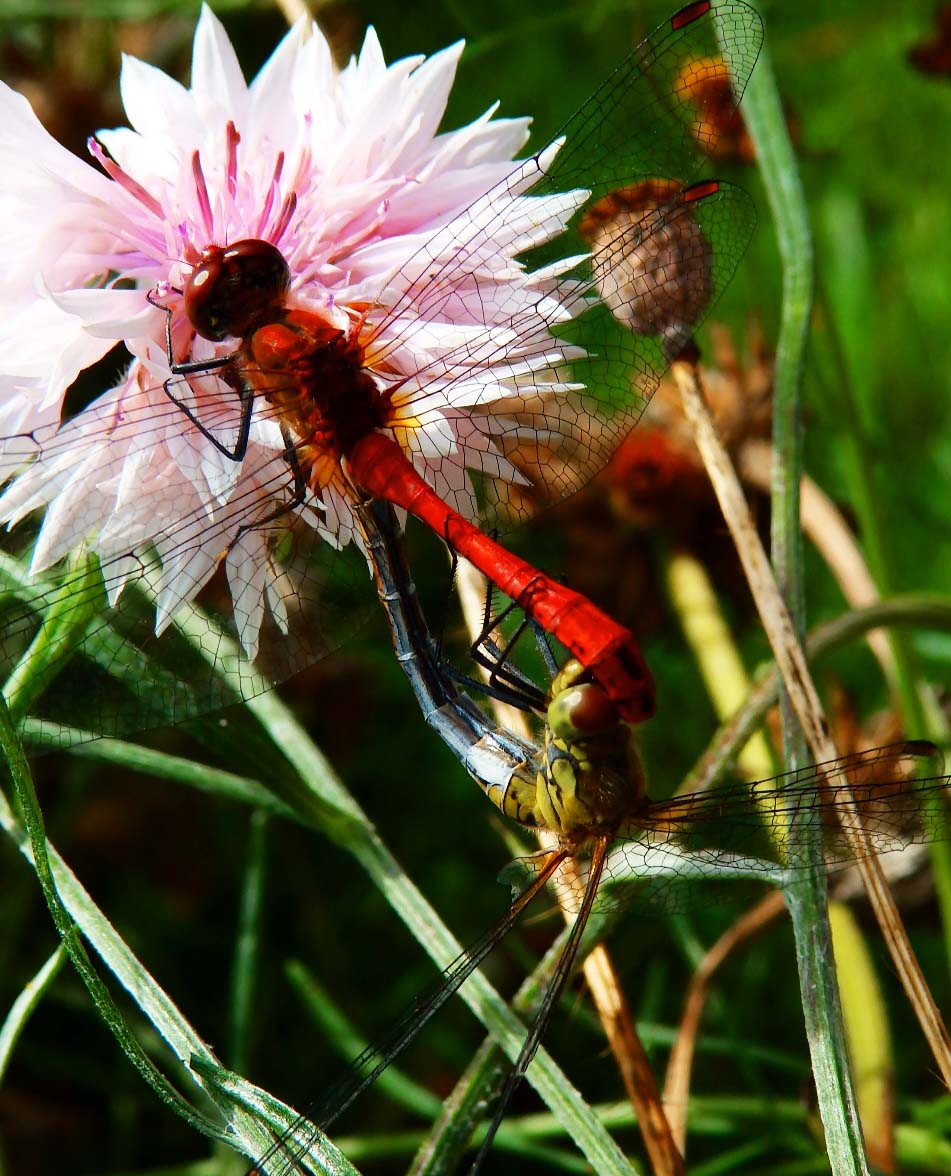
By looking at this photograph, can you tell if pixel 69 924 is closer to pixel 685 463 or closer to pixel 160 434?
pixel 160 434

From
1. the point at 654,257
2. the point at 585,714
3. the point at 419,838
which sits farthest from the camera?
the point at 419,838

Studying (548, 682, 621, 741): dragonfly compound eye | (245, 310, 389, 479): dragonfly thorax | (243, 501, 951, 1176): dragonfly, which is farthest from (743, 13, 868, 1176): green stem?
(245, 310, 389, 479): dragonfly thorax

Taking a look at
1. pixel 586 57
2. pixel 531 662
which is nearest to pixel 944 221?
pixel 586 57

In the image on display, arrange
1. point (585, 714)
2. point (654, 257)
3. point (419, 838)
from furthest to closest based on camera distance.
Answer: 1. point (419, 838)
2. point (654, 257)
3. point (585, 714)

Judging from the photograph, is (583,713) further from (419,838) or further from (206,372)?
(419,838)

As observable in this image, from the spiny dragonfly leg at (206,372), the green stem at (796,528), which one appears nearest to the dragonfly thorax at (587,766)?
the green stem at (796,528)

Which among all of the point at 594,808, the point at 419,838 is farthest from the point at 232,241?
the point at 419,838
